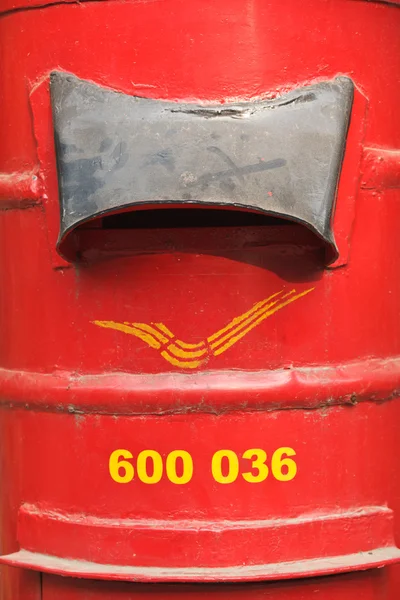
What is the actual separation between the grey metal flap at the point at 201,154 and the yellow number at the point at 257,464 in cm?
62

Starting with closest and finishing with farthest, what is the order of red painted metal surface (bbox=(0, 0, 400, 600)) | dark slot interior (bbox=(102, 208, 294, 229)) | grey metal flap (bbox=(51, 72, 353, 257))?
grey metal flap (bbox=(51, 72, 353, 257))
red painted metal surface (bbox=(0, 0, 400, 600))
dark slot interior (bbox=(102, 208, 294, 229))

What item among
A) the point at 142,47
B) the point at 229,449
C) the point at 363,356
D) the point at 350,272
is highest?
the point at 142,47

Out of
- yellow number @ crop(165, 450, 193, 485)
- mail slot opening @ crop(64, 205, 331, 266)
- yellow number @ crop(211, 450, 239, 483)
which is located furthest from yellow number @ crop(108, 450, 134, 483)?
mail slot opening @ crop(64, 205, 331, 266)

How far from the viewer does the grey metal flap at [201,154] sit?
2.74m

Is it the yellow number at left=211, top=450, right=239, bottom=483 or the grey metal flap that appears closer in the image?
the grey metal flap

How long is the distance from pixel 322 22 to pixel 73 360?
1.18 metres

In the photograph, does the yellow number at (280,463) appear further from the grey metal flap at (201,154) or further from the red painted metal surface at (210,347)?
the grey metal flap at (201,154)

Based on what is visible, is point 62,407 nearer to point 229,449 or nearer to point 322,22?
point 229,449

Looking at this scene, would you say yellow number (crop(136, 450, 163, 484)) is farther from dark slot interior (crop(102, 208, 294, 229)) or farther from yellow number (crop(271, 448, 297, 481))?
dark slot interior (crop(102, 208, 294, 229))

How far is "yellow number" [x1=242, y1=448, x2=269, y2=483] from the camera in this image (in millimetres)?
2977

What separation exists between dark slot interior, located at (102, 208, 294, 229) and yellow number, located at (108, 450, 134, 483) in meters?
0.67

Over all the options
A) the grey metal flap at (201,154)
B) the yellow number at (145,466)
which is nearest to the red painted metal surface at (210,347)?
the yellow number at (145,466)

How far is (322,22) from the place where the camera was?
9.79 feet

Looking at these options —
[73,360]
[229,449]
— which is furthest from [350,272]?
[73,360]
